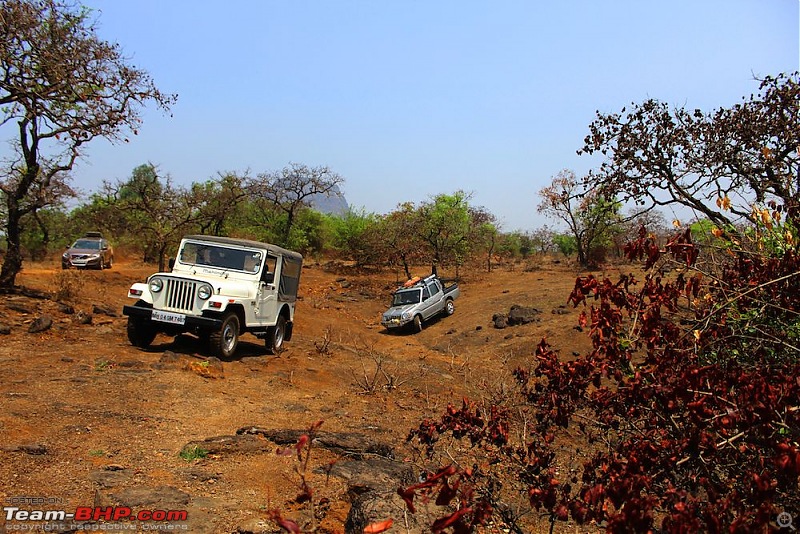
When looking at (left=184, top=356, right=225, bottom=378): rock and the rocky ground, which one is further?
(left=184, top=356, right=225, bottom=378): rock

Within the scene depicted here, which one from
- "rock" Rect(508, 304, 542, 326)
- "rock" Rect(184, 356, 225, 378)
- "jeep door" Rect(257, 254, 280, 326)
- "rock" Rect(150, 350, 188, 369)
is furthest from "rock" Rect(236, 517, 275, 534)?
"rock" Rect(508, 304, 542, 326)

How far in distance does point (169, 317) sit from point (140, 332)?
950 mm

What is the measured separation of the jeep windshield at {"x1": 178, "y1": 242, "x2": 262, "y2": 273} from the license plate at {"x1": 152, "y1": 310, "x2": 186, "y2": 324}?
166 centimetres

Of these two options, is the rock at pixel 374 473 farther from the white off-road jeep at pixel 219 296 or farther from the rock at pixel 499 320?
the rock at pixel 499 320

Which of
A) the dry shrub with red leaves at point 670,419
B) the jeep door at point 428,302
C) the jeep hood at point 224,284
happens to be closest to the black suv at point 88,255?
the jeep door at point 428,302

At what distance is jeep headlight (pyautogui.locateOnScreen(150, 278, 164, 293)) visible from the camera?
9.54 metres

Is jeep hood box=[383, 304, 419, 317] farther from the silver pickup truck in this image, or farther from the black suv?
the black suv

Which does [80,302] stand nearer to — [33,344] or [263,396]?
[33,344]

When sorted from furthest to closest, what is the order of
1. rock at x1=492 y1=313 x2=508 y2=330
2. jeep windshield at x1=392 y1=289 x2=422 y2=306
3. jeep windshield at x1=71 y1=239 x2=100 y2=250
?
jeep windshield at x1=71 y1=239 x2=100 y2=250 < jeep windshield at x1=392 y1=289 x2=422 y2=306 < rock at x1=492 y1=313 x2=508 y2=330

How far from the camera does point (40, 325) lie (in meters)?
10.4

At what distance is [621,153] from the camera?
8844 mm

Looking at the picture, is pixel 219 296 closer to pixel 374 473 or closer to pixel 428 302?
pixel 374 473

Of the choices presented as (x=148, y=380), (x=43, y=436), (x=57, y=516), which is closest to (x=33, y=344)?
(x=148, y=380)

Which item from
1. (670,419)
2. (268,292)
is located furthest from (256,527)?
(268,292)
